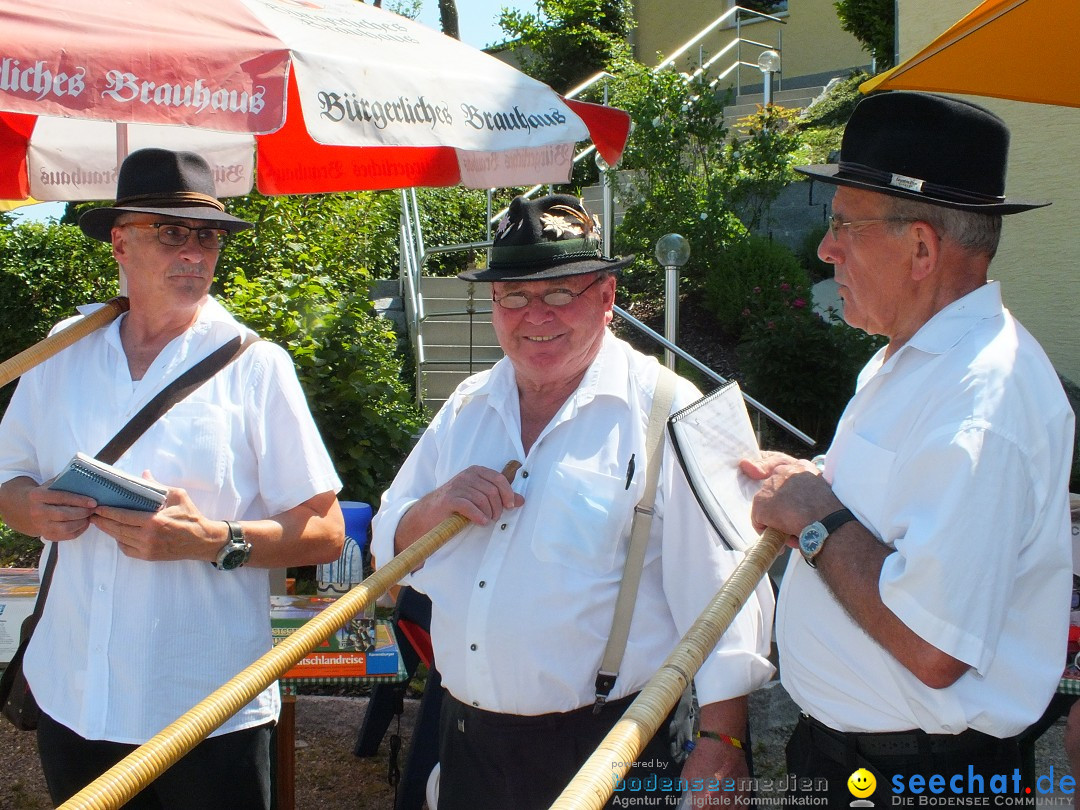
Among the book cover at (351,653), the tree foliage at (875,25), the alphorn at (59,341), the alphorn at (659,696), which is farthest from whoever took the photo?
the tree foliage at (875,25)

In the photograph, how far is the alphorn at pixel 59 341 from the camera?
2547mm

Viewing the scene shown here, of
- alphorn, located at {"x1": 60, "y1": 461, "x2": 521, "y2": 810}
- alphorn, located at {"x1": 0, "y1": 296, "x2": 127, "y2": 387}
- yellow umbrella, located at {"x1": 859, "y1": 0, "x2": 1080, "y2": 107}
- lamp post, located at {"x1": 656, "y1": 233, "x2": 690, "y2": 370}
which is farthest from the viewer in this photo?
lamp post, located at {"x1": 656, "y1": 233, "x2": 690, "y2": 370}

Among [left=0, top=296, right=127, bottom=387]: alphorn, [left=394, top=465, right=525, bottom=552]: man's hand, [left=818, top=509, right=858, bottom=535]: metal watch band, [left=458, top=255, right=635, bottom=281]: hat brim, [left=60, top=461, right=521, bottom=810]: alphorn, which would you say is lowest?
[left=60, top=461, right=521, bottom=810]: alphorn

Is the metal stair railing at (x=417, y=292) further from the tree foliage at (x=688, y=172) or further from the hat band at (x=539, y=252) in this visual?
the hat band at (x=539, y=252)

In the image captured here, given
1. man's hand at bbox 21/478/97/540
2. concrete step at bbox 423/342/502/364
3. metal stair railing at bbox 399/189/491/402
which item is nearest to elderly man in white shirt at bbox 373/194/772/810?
man's hand at bbox 21/478/97/540

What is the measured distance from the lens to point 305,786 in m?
4.28

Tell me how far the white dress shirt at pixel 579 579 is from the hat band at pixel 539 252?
0.30 metres

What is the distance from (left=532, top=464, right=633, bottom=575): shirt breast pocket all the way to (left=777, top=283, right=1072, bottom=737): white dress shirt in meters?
0.43

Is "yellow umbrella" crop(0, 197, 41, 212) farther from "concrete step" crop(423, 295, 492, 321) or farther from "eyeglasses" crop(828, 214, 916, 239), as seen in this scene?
"concrete step" crop(423, 295, 492, 321)

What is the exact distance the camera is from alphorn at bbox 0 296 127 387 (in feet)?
8.36

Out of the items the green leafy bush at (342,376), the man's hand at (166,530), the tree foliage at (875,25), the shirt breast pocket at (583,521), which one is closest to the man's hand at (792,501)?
the shirt breast pocket at (583,521)

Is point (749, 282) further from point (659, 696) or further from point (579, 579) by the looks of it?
point (659, 696)

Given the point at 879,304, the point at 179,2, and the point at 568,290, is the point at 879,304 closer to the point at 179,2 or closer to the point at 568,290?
the point at 568,290

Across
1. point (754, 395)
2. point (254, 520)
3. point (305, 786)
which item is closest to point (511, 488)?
point (254, 520)
